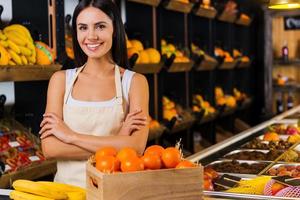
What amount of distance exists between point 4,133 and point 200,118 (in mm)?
2808

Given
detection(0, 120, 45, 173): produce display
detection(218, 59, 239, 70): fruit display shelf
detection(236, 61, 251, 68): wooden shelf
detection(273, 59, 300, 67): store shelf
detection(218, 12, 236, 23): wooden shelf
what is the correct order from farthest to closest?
detection(273, 59, 300, 67): store shelf
detection(236, 61, 251, 68): wooden shelf
detection(218, 12, 236, 23): wooden shelf
detection(218, 59, 239, 70): fruit display shelf
detection(0, 120, 45, 173): produce display

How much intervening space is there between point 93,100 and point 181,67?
2.90 m

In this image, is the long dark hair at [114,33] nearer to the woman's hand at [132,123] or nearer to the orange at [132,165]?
the woman's hand at [132,123]

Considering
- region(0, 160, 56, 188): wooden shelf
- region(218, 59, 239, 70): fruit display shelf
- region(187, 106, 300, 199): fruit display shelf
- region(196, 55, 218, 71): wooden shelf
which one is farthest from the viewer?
region(218, 59, 239, 70): fruit display shelf

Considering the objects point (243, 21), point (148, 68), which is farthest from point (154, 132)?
point (243, 21)

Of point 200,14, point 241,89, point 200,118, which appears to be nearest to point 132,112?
point 200,118

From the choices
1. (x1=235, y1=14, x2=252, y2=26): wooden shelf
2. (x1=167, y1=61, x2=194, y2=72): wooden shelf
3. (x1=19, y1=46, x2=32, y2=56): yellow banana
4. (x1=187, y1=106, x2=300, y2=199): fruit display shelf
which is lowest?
(x1=187, y1=106, x2=300, y2=199): fruit display shelf

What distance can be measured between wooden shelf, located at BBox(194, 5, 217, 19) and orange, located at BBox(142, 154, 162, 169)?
14.3 feet

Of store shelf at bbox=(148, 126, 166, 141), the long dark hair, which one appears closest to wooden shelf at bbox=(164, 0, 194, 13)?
store shelf at bbox=(148, 126, 166, 141)

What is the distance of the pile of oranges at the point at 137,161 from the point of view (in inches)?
58.6

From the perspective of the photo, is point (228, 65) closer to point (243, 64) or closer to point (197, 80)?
point (197, 80)

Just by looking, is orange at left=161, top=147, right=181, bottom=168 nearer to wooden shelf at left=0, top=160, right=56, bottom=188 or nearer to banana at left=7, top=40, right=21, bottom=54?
wooden shelf at left=0, top=160, right=56, bottom=188

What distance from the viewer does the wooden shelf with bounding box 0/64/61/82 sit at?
2.77 meters

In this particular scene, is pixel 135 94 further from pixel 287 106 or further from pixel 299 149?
pixel 287 106
